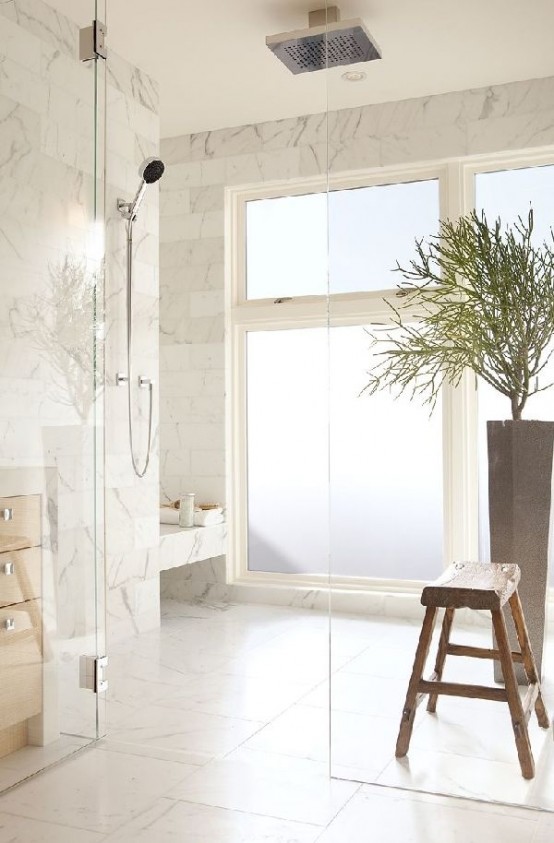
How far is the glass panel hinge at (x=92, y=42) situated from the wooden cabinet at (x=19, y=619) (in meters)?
1.43

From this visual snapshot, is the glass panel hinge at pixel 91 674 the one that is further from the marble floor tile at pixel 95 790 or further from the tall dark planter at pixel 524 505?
the tall dark planter at pixel 524 505

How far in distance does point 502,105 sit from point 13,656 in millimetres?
2058

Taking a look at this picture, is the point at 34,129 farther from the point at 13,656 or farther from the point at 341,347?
the point at 13,656

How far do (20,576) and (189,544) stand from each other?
6.77ft

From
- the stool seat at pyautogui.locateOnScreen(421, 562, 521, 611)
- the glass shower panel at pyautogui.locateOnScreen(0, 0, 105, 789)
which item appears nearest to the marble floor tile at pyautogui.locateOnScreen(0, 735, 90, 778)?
the glass shower panel at pyautogui.locateOnScreen(0, 0, 105, 789)

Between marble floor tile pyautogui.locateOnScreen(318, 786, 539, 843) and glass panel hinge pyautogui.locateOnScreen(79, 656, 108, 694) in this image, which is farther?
glass panel hinge pyautogui.locateOnScreen(79, 656, 108, 694)

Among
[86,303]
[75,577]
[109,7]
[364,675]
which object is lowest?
[364,675]

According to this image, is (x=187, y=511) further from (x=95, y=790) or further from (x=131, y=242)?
(x=95, y=790)

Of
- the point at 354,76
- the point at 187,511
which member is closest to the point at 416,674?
the point at 354,76

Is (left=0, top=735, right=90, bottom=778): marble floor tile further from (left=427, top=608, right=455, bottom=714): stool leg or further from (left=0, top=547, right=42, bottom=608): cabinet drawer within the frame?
(left=427, top=608, right=455, bottom=714): stool leg

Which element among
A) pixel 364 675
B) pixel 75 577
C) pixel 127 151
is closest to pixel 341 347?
pixel 364 675

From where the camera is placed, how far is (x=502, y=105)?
7.50ft

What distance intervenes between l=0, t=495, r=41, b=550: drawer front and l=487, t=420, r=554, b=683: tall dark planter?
1.33 metres

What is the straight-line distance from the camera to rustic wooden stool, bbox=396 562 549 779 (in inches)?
87.9
